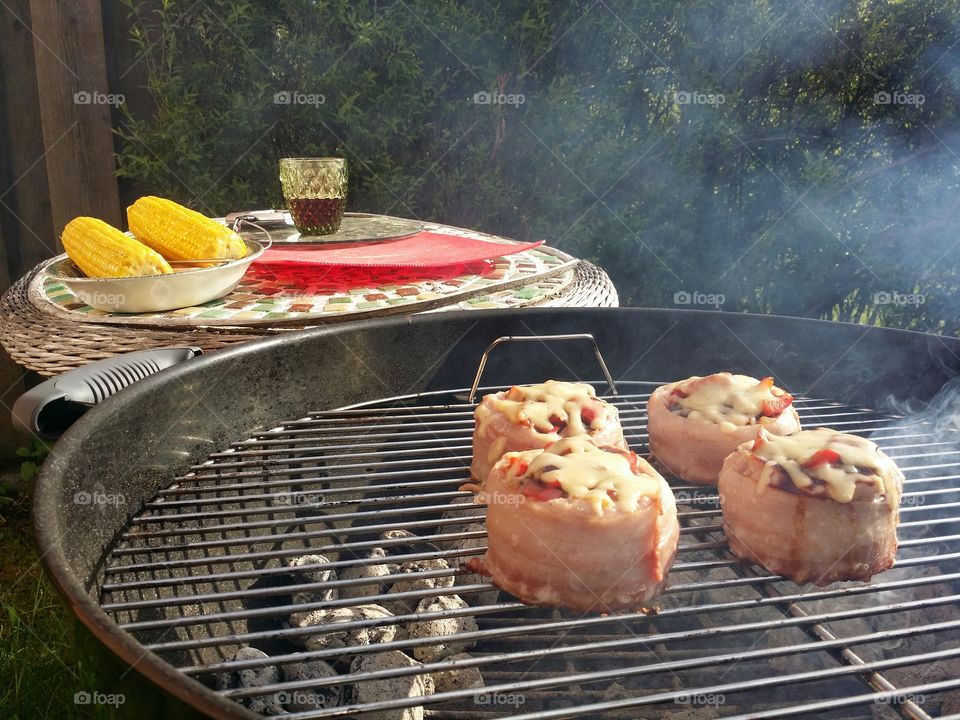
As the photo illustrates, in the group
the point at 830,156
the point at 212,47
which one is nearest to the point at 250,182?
the point at 212,47

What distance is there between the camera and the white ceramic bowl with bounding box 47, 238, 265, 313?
2598 millimetres

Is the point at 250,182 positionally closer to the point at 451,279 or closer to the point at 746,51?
the point at 451,279

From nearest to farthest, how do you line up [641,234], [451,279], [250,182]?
1. [451,279]
2. [250,182]
3. [641,234]

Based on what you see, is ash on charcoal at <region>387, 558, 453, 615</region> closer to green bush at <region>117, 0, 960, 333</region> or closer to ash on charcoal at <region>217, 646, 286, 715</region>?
ash on charcoal at <region>217, 646, 286, 715</region>

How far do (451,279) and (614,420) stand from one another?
1.30m

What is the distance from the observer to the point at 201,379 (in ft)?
6.63
